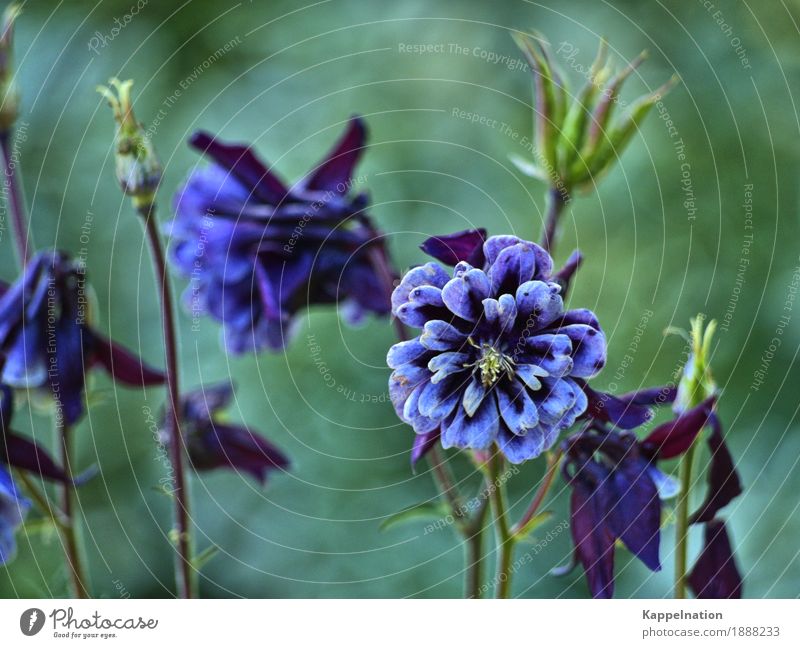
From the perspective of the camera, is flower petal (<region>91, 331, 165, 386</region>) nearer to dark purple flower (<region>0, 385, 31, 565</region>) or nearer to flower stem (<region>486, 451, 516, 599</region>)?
dark purple flower (<region>0, 385, 31, 565</region>)

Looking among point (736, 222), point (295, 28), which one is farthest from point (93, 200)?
point (736, 222)

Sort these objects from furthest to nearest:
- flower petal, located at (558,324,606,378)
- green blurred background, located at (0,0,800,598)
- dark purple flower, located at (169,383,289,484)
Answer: green blurred background, located at (0,0,800,598) → dark purple flower, located at (169,383,289,484) → flower petal, located at (558,324,606,378)

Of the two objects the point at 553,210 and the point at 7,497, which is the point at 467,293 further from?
the point at 7,497

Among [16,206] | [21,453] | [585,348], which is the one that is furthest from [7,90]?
[585,348]

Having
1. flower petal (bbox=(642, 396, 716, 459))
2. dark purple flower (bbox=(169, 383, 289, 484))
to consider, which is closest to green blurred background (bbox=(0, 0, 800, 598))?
dark purple flower (bbox=(169, 383, 289, 484))

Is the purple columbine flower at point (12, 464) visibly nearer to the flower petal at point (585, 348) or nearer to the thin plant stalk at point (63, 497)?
the thin plant stalk at point (63, 497)

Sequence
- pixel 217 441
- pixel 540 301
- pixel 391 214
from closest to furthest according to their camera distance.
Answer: pixel 540 301
pixel 217 441
pixel 391 214

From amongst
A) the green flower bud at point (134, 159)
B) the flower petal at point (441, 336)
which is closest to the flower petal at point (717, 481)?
the flower petal at point (441, 336)
